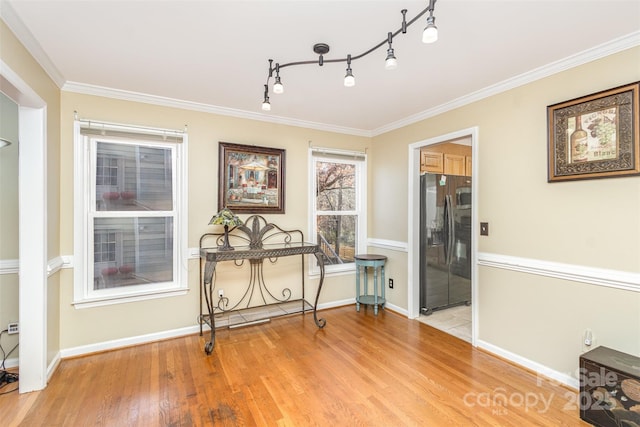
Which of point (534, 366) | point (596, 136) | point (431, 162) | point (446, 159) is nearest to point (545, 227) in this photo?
point (596, 136)

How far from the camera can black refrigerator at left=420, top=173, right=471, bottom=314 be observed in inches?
144

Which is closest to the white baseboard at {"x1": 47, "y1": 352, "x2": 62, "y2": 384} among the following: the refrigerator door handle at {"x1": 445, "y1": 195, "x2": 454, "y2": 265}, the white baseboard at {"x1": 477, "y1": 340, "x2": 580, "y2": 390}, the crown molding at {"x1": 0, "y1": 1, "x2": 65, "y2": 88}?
the crown molding at {"x1": 0, "y1": 1, "x2": 65, "y2": 88}

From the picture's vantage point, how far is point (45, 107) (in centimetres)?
220

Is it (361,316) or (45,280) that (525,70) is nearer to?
(361,316)

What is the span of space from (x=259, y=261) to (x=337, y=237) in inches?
44.7

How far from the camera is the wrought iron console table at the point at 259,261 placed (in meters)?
3.06

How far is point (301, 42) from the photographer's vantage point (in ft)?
6.41

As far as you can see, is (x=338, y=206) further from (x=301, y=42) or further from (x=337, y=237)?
(x=301, y=42)

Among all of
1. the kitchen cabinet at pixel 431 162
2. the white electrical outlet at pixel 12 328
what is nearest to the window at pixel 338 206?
the kitchen cabinet at pixel 431 162

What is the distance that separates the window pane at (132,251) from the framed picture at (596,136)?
11.3ft

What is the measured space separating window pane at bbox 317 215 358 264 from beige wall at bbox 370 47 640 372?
1661 mm

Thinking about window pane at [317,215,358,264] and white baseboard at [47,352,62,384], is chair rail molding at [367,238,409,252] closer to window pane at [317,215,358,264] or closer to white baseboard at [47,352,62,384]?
window pane at [317,215,358,264]

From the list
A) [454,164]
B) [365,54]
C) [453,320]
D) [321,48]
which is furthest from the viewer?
[454,164]

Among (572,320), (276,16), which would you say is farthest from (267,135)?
(572,320)
